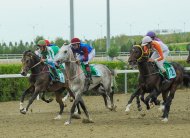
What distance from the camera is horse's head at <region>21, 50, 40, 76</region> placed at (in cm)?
1270

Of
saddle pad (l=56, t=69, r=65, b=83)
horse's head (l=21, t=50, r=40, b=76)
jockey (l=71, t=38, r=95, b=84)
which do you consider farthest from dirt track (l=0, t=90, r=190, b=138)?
jockey (l=71, t=38, r=95, b=84)

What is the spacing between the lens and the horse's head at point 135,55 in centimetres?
1161

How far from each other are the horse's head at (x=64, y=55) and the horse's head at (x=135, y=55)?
1.21 meters

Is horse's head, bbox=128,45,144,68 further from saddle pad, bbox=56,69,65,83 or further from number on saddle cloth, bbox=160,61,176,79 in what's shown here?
saddle pad, bbox=56,69,65,83

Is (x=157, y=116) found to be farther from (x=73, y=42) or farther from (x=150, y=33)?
(x=73, y=42)

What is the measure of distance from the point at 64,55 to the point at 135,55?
1485 mm

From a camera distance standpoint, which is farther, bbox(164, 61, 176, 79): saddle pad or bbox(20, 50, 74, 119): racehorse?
bbox(20, 50, 74, 119): racehorse

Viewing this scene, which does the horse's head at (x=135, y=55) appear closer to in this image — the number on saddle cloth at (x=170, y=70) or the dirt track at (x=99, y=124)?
the number on saddle cloth at (x=170, y=70)

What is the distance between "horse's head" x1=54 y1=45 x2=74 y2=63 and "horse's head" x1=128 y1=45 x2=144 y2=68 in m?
1.21

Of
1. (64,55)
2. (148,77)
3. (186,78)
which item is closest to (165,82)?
(148,77)

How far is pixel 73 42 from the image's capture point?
11594 millimetres

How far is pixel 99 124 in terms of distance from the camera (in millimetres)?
11461

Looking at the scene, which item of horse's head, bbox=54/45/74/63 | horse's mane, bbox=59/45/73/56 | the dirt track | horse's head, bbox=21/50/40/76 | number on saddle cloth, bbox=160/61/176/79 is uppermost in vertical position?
horse's mane, bbox=59/45/73/56

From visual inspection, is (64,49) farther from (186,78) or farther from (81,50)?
(186,78)
